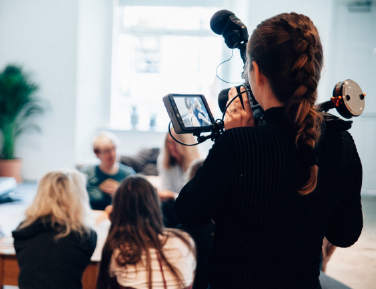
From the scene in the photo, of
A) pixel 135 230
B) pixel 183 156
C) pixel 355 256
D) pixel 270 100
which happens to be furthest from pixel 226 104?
pixel 355 256

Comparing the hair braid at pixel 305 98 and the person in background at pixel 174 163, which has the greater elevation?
the hair braid at pixel 305 98

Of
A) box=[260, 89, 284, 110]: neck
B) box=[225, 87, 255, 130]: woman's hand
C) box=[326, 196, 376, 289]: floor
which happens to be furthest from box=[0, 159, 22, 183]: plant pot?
box=[260, 89, 284, 110]: neck

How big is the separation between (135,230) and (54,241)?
387 mm

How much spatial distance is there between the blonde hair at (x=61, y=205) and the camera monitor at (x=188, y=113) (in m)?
1.12

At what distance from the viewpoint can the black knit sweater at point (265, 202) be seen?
64 cm

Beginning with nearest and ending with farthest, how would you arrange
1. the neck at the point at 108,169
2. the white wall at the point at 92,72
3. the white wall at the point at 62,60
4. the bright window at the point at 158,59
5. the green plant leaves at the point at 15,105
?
the neck at the point at 108,169, the green plant leaves at the point at 15,105, the white wall at the point at 62,60, the white wall at the point at 92,72, the bright window at the point at 158,59

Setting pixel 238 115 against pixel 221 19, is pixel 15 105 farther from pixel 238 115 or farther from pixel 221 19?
pixel 238 115

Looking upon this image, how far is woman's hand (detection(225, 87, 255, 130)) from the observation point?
2.69ft

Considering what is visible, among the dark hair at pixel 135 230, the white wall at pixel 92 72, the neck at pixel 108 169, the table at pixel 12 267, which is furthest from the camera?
the white wall at pixel 92 72

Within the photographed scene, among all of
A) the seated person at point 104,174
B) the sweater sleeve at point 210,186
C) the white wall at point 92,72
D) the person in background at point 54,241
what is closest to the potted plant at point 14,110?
the white wall at point 92,72

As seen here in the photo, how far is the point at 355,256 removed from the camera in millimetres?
3215

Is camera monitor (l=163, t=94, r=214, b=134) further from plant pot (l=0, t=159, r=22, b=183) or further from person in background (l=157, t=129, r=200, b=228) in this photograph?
plant pot (l=0, t=159, r=22, b=183)

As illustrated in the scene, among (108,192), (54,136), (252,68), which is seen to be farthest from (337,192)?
(54,136)

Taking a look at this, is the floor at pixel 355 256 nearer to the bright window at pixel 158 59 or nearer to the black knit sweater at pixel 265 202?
the black knit sweater at pixel 265 202
